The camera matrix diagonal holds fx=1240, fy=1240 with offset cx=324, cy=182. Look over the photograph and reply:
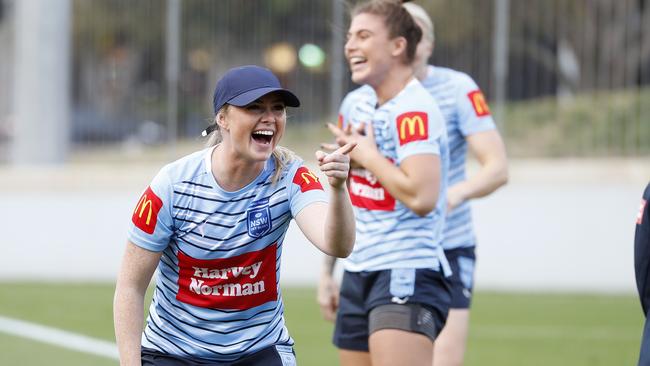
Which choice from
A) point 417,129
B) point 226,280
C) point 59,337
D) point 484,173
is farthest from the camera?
point 59,337

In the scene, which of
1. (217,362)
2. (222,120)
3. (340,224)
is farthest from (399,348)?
(222,120)

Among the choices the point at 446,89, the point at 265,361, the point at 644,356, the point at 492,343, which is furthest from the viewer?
the point at 492,343

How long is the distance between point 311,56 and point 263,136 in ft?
30.4

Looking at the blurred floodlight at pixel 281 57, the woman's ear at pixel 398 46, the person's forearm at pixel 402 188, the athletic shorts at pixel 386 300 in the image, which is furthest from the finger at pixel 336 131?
the blurred floodlight at pixel 281 57

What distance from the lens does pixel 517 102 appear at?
13531mm

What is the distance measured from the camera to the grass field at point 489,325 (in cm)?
959

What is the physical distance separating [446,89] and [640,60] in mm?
7750

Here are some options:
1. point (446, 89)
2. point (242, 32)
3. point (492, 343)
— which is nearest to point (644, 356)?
point (446, 89)

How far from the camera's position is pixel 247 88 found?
450 centimetres

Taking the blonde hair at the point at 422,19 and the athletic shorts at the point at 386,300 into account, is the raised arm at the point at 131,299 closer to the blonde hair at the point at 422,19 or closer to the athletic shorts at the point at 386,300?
the athletic shorts at the point at 386,300

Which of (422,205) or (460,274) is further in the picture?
(460,274)

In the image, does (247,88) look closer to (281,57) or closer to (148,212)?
Answer: (148,212)

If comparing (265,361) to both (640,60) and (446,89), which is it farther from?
(640,60)

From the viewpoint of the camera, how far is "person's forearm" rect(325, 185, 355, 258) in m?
4.36
